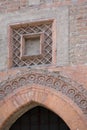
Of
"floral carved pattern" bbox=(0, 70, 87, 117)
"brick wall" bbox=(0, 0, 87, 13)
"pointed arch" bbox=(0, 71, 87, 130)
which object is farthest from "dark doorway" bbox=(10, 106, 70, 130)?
"brick wall" bbox=(0, 0, 87, 13)

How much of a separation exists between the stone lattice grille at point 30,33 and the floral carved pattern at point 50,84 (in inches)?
7.8

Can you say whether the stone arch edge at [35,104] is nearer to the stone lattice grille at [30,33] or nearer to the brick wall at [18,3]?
the stone lattice grille at [30,33]

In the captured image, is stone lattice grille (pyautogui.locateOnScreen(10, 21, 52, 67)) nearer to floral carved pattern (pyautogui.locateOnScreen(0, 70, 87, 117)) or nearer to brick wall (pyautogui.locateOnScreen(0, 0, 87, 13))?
floral carved pattern (pyautogui.locateOnScreen(0, 70, 87, 117))

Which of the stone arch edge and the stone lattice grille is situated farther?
the stone lattice grille

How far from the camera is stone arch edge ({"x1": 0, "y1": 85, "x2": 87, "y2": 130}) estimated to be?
6678 millimetres

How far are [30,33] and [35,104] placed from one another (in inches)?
44.9

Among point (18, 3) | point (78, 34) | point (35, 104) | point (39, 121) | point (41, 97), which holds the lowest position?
point (39, 121)

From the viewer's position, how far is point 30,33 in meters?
7.30

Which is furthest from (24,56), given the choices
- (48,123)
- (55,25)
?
(48,123)

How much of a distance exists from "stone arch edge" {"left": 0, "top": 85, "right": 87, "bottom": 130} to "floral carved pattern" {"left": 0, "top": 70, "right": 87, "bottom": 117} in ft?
0.31

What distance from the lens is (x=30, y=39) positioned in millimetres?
7367

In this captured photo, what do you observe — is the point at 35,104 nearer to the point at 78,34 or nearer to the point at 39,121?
the point at 39,121

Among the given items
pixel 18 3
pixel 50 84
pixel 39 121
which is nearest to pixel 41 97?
pixel 50 84

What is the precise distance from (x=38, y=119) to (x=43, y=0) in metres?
1.93
